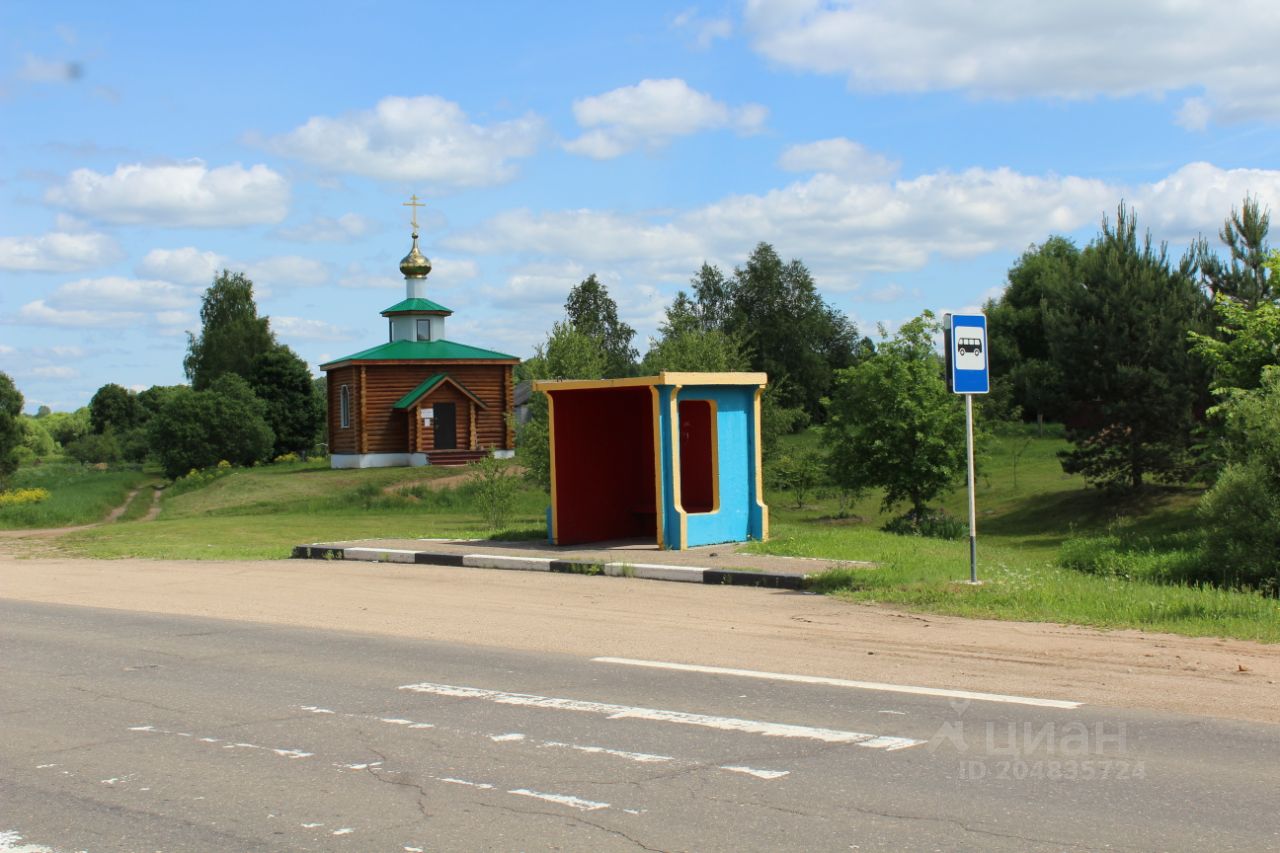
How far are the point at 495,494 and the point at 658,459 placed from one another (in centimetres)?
1240

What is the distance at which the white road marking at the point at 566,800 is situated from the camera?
224 inches

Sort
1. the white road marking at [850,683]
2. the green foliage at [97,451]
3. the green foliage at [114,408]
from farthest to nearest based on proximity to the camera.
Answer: the green foliage at [114,408] < the green foliage at [97,451] < the white road marking at [850,683]

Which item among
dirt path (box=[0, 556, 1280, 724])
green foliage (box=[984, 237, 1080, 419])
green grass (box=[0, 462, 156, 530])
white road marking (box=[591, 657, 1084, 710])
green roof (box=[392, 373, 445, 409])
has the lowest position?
white road marking (box=[591, 657, 1084, 710])

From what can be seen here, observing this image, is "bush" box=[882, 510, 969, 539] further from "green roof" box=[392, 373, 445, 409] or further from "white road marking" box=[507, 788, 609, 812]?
"green roof" box=[392, 373, 445, 409]

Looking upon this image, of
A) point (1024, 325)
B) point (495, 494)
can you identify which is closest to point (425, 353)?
point (495, 494)

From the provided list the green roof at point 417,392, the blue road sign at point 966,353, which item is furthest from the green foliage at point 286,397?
the blue road sign at point 966,353

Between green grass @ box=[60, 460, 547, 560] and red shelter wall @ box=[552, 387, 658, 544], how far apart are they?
4.23ft

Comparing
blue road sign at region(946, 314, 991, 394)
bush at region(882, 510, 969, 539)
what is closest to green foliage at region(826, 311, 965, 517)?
bush at region(882, 510, 969, 539)

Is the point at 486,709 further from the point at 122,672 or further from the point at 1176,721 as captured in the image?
the point at 1176,721

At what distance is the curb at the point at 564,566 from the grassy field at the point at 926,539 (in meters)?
0.88

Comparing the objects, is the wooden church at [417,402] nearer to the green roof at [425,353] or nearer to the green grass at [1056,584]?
the green roof at [425,353]

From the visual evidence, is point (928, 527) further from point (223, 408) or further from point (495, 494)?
point (223, 408)

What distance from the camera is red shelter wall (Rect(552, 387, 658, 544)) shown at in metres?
19.5

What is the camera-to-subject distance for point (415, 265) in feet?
176
